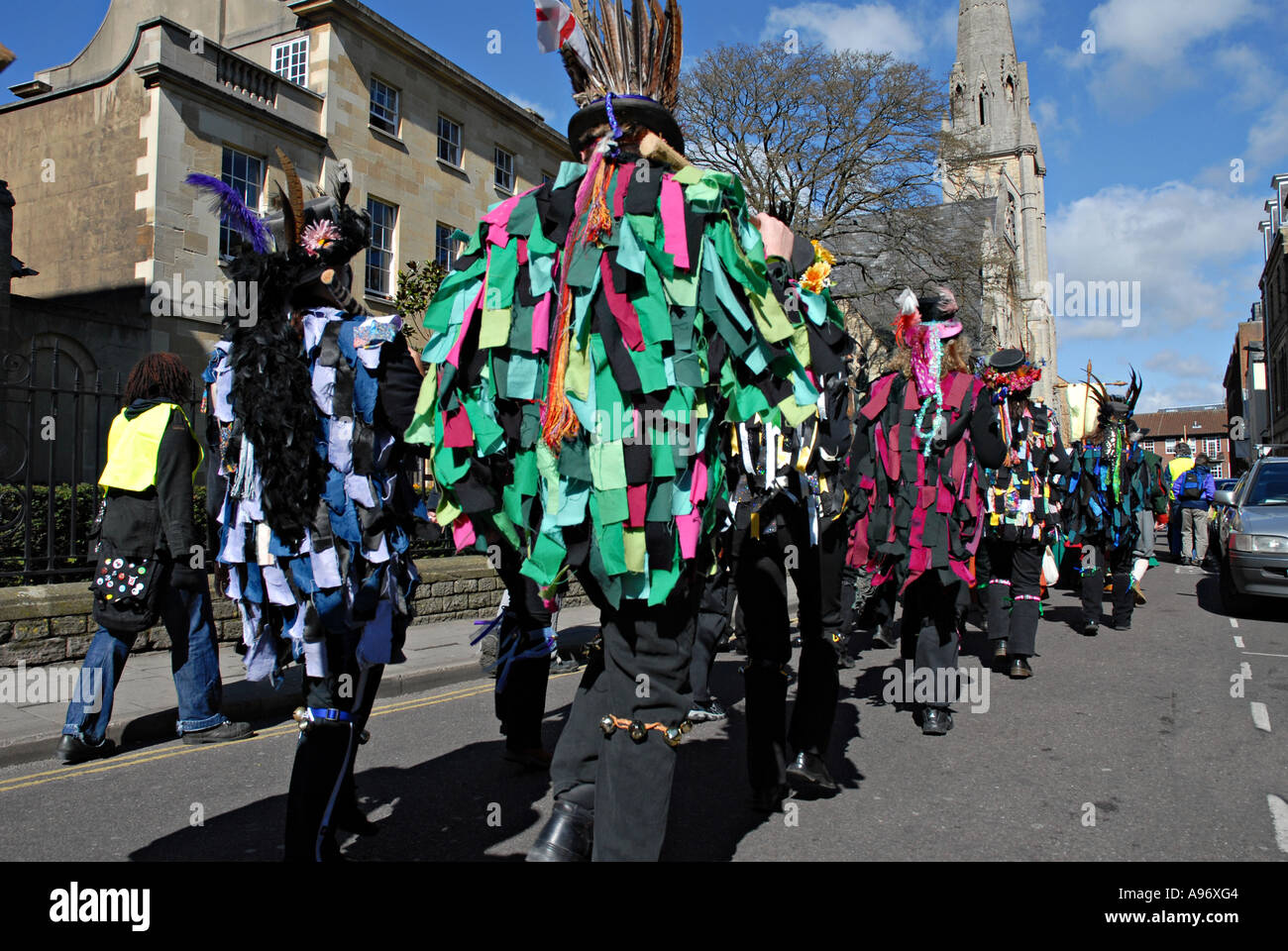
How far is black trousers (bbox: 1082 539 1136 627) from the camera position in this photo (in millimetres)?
8852

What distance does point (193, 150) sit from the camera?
1541 cm

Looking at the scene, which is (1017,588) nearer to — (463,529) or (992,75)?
(463,529)

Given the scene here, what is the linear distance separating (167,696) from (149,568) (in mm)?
1416

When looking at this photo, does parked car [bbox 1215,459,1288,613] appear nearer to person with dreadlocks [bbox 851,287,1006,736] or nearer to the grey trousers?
person with dreadlocks [bbox 851,287,1006,736]

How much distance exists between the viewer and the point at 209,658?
4945 millimetres

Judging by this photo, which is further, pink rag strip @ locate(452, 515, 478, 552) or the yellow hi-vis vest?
the yellow hi-vis vest

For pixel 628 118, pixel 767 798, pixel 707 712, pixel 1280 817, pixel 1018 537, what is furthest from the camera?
pixel 1018 537

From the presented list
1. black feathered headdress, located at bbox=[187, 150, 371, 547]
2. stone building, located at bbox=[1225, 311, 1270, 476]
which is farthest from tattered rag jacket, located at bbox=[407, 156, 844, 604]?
stone building, located at bbox=[1225, 311, 1270, 476]

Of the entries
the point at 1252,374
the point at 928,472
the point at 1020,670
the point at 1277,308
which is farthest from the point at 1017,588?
the point at 1252,374

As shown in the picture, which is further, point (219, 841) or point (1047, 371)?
point (1047, 371)

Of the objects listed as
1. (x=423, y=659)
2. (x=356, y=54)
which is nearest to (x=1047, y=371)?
(x=356, y=54)

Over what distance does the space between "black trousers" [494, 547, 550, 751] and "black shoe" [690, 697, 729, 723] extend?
116cm

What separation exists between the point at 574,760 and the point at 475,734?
2.65m
